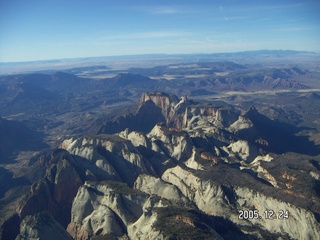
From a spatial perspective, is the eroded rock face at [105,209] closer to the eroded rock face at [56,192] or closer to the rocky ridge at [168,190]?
the rocky ridge at [168,190]

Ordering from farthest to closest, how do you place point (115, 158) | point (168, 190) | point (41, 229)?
point (115, 158) < point (168, 190) < point (41, 229)

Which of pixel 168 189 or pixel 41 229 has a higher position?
pixel 41 229

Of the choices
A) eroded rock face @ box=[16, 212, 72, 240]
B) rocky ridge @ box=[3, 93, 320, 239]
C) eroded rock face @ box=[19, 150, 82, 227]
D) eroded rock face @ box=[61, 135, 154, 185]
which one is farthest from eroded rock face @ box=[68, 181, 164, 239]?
eroded rock face @ box=[61, 135, 154, 185]

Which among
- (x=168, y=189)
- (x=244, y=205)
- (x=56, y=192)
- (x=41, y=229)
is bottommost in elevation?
(x=56, y=192)

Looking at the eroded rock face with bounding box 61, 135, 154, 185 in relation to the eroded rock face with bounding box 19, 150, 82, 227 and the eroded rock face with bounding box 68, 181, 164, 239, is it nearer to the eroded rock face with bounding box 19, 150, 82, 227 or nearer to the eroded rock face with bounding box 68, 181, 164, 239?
the eroded rock face with bounding box 19, 150, 82, 227

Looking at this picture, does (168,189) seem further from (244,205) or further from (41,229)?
(41,229)

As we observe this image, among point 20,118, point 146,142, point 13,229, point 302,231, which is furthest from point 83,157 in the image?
point 20,118

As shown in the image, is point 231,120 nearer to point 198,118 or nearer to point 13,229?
point 198,118

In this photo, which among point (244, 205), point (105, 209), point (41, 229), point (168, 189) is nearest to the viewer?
point (41, 229)

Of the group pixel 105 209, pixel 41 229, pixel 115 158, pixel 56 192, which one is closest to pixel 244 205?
pixel 105 209

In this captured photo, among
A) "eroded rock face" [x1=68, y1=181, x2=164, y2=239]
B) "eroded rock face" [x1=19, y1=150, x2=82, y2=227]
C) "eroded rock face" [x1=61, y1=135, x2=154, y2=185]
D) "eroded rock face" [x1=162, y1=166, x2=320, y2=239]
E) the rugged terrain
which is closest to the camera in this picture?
"eroded rock face" [x1=162, y1=166, x2=320, y2=239]

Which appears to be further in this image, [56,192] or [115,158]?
[115,158]
